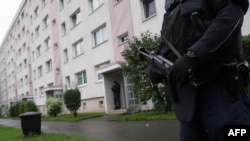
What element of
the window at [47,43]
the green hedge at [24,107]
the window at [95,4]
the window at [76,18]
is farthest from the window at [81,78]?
the window at [47,43]

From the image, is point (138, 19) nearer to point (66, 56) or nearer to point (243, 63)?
point (66, 56)

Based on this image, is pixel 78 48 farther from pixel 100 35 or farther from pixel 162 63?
pixel 162 63

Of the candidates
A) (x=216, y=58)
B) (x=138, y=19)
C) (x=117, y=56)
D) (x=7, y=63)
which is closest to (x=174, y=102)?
(x=216, y=58)

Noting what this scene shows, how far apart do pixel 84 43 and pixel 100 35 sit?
258 centimetres

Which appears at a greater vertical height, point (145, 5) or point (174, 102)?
point (145, 5)

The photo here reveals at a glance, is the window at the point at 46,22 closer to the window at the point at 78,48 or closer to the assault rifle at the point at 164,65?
the window at the point at 78,48

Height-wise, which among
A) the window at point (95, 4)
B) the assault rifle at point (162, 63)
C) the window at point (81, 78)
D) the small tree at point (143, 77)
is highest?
the window at point (95, 4)

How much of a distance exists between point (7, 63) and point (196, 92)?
240 ft

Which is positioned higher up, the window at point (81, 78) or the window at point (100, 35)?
the window at point (100, 35)

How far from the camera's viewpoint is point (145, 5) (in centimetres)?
1867

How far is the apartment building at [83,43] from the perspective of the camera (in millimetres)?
18961

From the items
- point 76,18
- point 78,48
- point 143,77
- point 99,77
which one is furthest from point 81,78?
point 143,77

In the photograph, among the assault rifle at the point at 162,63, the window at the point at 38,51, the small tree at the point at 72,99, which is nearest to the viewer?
the assault rifle at the point at 162,63

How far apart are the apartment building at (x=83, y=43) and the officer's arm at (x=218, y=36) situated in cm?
1526
